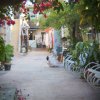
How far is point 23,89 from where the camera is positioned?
1184 centimetres

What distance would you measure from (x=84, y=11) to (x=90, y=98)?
2993mm

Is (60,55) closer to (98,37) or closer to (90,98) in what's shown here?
(98,37)

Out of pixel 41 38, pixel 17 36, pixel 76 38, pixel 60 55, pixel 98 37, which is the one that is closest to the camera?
pixel 98 37

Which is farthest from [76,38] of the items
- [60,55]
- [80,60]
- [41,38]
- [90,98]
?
[41,38]

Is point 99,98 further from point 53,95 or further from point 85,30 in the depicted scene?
point 85,30

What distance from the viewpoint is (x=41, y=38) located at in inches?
2440

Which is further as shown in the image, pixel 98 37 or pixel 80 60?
pixel 98 37

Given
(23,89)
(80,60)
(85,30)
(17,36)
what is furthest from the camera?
(17,36)

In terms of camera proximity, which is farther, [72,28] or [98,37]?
[72,28]

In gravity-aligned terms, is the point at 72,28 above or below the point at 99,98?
above

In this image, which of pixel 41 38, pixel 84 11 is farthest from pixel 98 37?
pixel 41 38

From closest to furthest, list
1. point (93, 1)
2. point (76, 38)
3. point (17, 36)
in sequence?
point (93, 1) → point (76, 38) → point (17, 36)

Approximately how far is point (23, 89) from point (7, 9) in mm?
2845

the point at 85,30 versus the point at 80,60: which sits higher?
the point at 85,30
